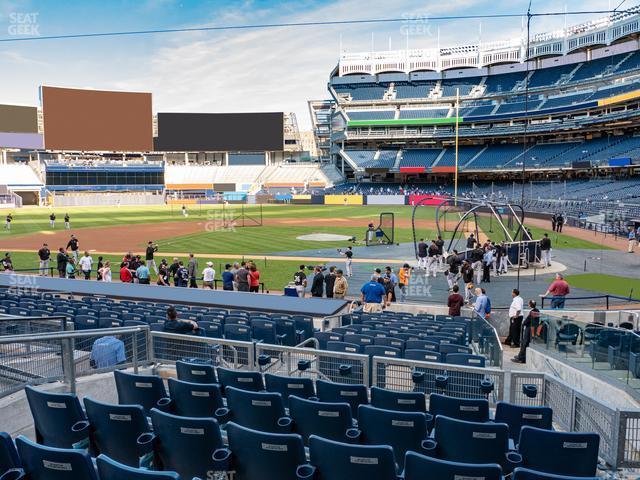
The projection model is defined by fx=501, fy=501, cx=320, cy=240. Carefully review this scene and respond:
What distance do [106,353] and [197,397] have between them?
9.06ft

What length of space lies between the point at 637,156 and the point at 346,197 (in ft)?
131

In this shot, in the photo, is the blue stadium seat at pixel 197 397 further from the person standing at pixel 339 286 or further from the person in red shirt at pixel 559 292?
the person in red shirt at pixel 559 292

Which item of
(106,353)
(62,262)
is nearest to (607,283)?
(106,353)

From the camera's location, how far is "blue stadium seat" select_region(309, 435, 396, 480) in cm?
375

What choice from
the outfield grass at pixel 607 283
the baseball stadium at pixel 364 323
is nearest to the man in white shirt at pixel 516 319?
the baseball stadium at pixel 364 323

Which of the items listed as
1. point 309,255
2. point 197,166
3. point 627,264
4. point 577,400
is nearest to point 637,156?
point 627,264

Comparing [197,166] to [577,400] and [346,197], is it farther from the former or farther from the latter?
[577,400]

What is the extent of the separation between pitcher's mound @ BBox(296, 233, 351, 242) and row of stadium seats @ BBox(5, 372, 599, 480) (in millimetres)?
30591

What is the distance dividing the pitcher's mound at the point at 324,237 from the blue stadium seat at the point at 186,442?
31726 millimetres

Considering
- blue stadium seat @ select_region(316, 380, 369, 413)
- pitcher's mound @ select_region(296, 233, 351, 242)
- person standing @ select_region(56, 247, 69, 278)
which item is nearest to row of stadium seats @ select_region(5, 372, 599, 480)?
blue stadium seat @ select_region(316, 380, 369, 413)

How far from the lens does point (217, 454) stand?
4.23m

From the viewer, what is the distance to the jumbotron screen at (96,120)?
93.4 metres

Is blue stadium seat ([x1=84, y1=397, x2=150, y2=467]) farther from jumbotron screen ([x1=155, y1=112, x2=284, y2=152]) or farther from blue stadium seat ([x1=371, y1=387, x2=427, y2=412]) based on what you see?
jumbotron screen ([x1=155, y1=112, x2=284, y2=152])

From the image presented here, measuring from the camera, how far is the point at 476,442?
4488 millimetres
